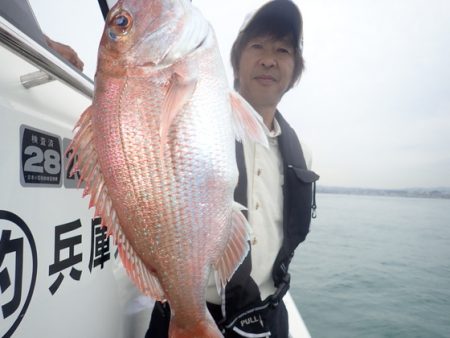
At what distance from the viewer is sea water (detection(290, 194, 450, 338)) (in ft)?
22.0

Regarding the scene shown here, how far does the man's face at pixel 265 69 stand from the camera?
2100 mm

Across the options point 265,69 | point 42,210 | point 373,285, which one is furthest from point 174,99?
point 373,285

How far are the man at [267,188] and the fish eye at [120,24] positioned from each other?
1.02 metres

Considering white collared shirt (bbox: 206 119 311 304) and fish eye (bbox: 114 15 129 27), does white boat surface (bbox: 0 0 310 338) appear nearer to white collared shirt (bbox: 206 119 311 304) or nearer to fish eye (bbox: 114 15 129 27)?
fish eye (bbox: 114 15 129 27)

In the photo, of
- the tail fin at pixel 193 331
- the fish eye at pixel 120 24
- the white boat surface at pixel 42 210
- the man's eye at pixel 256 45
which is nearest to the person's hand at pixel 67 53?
the white boat surface at pixel 42 210

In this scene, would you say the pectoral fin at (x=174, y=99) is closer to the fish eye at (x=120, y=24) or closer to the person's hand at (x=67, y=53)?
the fish eye at (x=120, y=24)

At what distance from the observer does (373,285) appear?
9258 millimetres

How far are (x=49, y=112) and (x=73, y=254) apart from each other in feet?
2.00

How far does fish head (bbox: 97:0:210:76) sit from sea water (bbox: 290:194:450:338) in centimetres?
664

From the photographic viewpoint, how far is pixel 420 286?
927 centimetres

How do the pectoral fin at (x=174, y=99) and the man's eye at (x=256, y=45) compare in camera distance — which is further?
the man's eye at (x=256, y=45)

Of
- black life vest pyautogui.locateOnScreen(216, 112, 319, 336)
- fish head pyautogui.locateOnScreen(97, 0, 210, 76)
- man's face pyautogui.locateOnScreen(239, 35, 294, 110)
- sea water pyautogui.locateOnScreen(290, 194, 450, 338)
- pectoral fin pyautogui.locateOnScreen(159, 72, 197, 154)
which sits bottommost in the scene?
sea water pyautogui.locateOnScreen(290, 194, 450, 338)

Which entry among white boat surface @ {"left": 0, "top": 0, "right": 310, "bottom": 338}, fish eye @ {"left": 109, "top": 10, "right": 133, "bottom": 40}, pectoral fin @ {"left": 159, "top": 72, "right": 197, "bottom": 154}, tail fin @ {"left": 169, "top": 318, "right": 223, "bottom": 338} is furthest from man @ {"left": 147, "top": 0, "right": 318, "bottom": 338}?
fish eye @ {"left": 109, "top": 10, "right": 133, "bottom": 40}

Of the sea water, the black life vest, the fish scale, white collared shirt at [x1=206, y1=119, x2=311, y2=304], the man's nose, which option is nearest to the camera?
the fish scale
